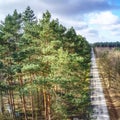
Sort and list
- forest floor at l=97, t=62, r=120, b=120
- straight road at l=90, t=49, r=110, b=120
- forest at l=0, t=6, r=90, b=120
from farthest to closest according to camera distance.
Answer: forest floor at l=97, t=62, r=120, b=120 < straight road at l=90, t=49, r=110, b=120 < forest at l=0, t=6, r=90, b=120

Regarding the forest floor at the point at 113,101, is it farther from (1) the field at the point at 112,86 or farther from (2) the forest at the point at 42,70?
(2) the forest at the point at 42,70

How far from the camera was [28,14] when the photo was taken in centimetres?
5091

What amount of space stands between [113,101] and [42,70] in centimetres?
2141

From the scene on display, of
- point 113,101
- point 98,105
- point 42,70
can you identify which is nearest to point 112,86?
point 113,101

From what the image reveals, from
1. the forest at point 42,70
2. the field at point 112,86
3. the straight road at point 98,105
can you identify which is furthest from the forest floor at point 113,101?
the forest at point 42,70

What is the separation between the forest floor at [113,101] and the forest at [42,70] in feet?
20.8

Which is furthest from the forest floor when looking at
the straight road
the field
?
the straight road

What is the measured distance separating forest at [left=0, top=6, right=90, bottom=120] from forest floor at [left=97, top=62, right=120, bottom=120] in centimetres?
634

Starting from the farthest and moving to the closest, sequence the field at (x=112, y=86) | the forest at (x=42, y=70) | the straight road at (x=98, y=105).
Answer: the field at (x=112, y=86) → the straight road at (x=98, y=105) → the forest at (x=42, y=70)

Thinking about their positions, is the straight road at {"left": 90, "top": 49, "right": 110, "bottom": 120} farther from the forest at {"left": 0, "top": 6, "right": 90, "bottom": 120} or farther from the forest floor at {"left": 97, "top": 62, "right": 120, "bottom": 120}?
the forest at {"left": 0, "top": 6, "right": 90, "bottom": 120}

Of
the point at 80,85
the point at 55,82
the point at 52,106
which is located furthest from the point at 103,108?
the point at 55,82

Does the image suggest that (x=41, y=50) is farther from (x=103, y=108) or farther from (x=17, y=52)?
(x=103, y=108)

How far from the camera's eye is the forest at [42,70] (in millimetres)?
29823

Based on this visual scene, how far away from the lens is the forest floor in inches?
1639
